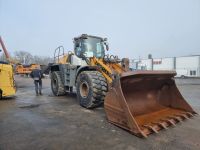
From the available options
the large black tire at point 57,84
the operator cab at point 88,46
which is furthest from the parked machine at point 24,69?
the operator cab at point 88,46

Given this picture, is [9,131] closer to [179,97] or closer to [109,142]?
[109,142]

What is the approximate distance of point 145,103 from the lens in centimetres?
574

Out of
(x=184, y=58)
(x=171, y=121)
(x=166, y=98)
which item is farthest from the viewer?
(x=184, y=58)

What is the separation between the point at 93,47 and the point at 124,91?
3150 mm

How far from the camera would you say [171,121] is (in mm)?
4840

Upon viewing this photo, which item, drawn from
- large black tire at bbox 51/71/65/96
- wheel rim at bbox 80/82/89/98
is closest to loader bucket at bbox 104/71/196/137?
wheel rim at bbox 80/82/89/98

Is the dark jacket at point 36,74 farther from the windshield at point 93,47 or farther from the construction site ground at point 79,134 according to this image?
the construction site ground at point 79,134

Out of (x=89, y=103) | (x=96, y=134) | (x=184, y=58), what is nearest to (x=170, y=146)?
(x=96, y=134)

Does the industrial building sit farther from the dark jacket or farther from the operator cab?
the operator cab

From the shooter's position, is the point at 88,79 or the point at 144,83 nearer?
Result: the point at 144,83

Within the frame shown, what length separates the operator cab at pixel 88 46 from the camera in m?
7.93

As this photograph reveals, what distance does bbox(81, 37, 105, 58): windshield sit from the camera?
26.1ft

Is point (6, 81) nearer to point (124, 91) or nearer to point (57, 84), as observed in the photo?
point (57, 84)

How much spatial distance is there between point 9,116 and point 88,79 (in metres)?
2.44
